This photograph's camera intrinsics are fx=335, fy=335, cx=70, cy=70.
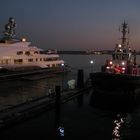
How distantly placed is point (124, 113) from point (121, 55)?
13.3 meters

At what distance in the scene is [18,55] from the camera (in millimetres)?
60062

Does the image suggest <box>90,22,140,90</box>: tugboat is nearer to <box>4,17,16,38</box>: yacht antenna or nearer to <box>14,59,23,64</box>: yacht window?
<box>14,59,23,64</box>: yacht window

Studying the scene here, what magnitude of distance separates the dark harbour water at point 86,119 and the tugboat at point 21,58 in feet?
54.6

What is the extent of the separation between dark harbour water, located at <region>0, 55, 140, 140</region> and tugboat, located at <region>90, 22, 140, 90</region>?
51.2 inches

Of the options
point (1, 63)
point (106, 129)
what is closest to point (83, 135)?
point (106, 129)

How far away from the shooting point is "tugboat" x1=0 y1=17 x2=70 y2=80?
57250mm

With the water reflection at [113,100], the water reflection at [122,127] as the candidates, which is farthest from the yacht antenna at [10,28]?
the water reflection at [122,127]

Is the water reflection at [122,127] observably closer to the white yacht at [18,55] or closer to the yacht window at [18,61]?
the white yacht at [18,55]

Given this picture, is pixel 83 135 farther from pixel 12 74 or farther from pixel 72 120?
pixel 12 74

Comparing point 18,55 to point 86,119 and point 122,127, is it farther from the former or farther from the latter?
point 122,127

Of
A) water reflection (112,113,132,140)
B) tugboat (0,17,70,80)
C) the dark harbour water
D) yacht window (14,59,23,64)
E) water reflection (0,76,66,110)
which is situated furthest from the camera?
yacht window (14,59,23,64)

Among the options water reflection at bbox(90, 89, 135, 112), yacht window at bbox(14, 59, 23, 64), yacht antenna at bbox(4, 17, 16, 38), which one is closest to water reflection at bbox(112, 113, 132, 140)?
water reflection at bbox(90, 89, 135, 112)

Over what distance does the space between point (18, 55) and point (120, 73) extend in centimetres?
2627

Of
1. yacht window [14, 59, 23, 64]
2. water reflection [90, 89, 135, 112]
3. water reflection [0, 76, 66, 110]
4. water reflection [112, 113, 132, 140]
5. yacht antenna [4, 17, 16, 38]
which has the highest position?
yacht antenna [4, 17, 16, 38]
